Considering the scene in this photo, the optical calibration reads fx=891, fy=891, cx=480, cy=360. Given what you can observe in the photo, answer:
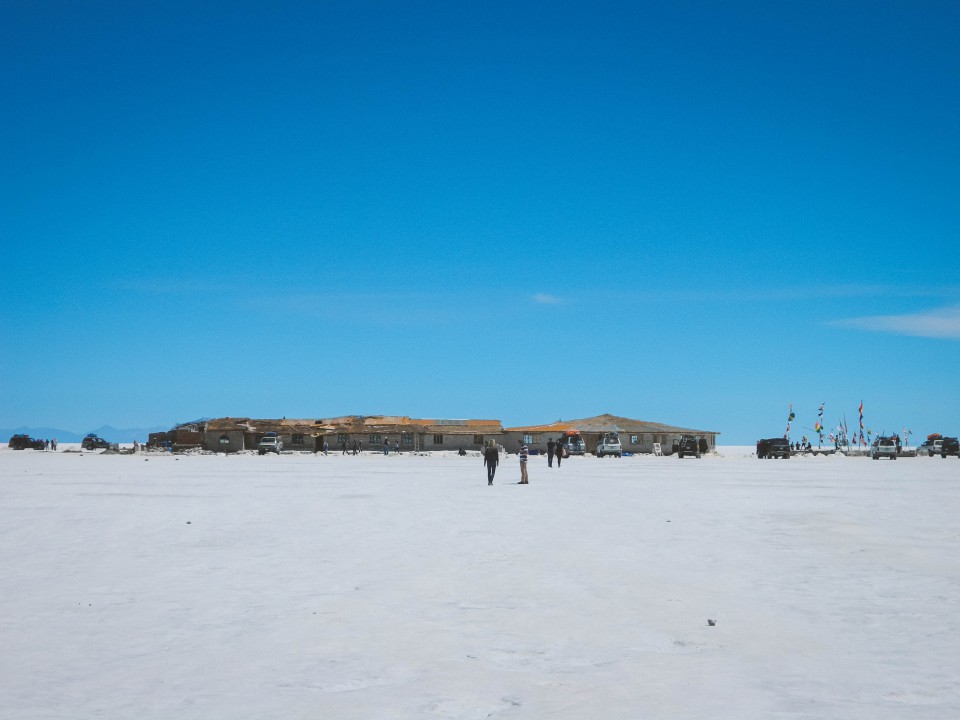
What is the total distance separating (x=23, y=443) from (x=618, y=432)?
6642 centimetres

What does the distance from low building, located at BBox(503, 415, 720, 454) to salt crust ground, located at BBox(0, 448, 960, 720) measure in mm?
79816

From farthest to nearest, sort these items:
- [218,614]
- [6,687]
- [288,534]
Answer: [288,534] < [218,614] < [6,687]

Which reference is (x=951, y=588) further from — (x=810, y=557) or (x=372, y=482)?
(x=372, y=482)

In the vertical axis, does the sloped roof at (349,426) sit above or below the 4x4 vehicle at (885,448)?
above

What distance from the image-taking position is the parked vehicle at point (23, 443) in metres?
98.5

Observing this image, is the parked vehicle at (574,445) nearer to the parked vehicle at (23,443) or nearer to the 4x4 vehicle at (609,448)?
the 4x4 vehicle at (609,448)

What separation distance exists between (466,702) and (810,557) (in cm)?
877

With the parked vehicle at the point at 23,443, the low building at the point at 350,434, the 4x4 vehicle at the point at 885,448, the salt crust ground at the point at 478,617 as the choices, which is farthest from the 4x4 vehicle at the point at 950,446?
the parked vehicle at the point at 23,443

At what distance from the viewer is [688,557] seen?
13445mm

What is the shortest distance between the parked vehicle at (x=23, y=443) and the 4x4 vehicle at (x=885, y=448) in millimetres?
86733

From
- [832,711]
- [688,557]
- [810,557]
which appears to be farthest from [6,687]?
[810,557]

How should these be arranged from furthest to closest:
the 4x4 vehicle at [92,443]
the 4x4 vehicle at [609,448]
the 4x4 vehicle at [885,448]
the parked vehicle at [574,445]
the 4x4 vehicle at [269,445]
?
1. the 4x4 vehicle at [92,443]
2. the 4x4 vehicle at [269,445]
3. the parked vehicle at [574,445]
4. the 4x4 vehicle at [609,448]
5. the 4x4 vehicle at [885,448]

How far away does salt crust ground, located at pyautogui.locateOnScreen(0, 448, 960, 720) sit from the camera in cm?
645

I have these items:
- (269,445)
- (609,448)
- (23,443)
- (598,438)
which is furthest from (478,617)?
(23,443)
